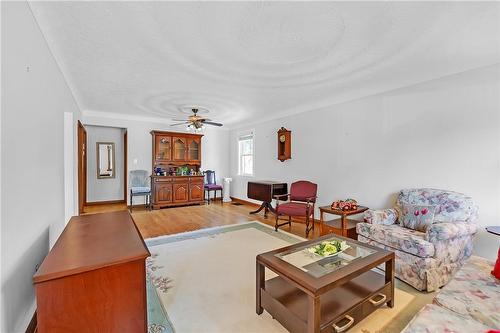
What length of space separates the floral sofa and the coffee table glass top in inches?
20.6

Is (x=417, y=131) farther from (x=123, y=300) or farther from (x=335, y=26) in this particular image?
(x=123, y=300)

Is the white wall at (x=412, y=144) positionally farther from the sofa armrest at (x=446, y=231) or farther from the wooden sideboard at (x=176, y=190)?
the wooden sideboard at (x=176, y=190)

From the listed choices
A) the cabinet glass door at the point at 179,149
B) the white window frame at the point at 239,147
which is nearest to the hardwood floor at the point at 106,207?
the cabinet glass door at the point at 179,149

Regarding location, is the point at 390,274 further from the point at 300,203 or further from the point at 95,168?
the point at 95,168

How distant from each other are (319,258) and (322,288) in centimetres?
48

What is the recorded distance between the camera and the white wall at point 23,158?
1.30m

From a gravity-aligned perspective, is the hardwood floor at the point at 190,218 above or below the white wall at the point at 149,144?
below

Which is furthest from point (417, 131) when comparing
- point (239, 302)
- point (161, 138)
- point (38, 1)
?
point (161, 138)

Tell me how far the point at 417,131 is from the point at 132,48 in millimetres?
3572

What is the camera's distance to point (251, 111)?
5.06 m

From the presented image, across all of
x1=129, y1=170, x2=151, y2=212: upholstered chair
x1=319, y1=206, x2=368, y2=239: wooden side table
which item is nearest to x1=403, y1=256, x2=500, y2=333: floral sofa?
x1=319, y1=206, x2=368, y2=239: wooden side table

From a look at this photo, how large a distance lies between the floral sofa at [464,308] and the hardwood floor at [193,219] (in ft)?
7.33

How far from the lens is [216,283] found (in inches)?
88.4

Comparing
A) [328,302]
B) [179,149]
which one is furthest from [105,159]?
[328,302]
